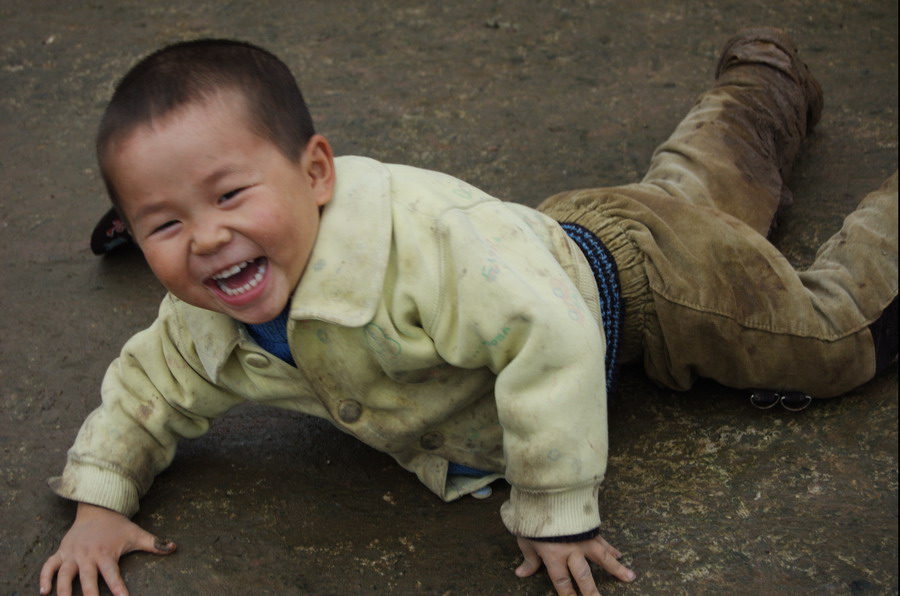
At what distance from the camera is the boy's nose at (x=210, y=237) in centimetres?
132

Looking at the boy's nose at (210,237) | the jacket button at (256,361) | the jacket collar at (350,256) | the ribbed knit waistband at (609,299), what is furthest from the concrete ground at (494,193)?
the boy's nose at (210,237)

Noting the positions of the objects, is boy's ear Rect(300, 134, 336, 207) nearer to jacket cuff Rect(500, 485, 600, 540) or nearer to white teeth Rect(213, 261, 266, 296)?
white teeth Rect(213, 261, 266, 296)

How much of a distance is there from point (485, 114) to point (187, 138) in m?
1.70

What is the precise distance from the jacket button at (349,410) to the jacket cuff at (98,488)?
0.38 meters

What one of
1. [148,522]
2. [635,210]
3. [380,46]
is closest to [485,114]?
[380,46]

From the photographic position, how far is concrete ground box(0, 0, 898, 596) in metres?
1.53

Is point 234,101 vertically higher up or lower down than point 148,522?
higher up

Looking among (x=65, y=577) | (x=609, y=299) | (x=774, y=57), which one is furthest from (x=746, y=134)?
(x=65, y=577)

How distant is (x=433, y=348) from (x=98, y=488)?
0.60 metres

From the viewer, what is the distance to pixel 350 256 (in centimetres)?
141

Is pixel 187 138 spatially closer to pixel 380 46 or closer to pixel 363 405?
pixel 363 405

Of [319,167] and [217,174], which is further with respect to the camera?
[319,167]

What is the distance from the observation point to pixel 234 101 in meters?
1.37

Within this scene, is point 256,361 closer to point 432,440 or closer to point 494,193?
point 432,440
